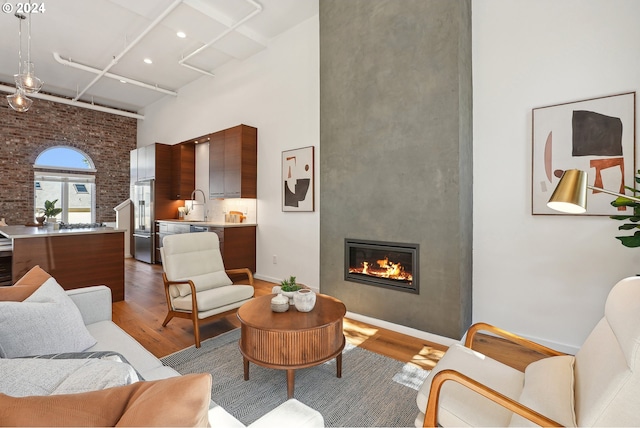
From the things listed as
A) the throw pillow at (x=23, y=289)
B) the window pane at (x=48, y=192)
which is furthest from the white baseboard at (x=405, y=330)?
the window pane at (x=48, y=192)

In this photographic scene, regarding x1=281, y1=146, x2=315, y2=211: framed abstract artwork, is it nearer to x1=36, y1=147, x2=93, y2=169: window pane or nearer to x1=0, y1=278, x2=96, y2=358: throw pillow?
x1=0, y1=278, x2=96, y2=358: throw pillow

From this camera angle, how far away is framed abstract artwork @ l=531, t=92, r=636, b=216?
2.32 meters

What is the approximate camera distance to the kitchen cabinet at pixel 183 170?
6.64m

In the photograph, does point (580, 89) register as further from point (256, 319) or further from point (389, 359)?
point (256, 319)

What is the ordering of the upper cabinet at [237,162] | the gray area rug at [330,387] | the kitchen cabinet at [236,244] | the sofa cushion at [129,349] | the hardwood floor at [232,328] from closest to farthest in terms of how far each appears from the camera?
1. the sofa cushion at [129,349]
2. the gray area rug at [330,387]
3. the hardwood floor at [232,328]
4. the kitchen cabinet at [236,244]
5. the upper cabinet at [237,162]

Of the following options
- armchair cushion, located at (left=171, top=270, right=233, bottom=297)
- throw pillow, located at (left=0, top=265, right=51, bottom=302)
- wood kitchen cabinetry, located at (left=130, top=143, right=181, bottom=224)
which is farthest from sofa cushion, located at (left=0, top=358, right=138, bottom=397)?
wood kitchen cabinetry, located at (left=130, top=143, right=181, bottom=224)

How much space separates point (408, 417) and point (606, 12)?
3395mm

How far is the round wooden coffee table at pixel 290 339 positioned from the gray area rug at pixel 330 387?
12 cm

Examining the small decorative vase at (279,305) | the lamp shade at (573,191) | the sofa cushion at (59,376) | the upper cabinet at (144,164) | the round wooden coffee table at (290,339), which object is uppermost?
the upper cabinet at (144,164)

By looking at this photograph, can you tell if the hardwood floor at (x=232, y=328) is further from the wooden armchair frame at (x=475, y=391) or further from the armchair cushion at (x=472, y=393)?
the wooden armchair frame at (x=475, y=391)

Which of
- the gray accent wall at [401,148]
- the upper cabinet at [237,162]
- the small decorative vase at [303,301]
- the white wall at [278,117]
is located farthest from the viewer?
the upper cabinet at [237,162]

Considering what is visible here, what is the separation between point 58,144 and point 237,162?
17.7ft

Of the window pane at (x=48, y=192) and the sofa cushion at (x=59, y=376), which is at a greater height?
the window pane at (x=48, y=192)

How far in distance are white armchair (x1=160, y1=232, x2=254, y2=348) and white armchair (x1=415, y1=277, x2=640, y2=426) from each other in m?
2.00
